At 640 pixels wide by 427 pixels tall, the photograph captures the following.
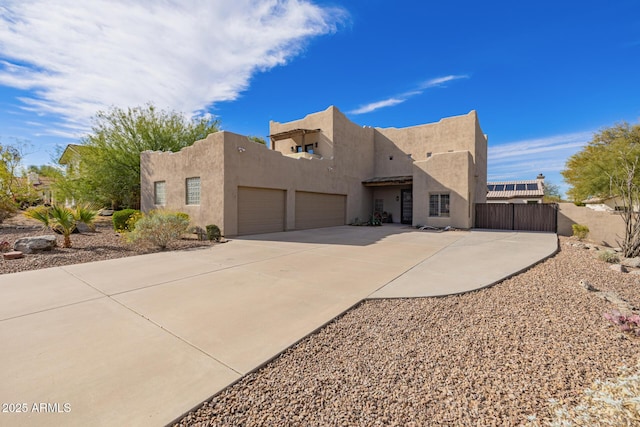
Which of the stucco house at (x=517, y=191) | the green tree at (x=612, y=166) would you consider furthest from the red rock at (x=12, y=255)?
the stucco house at (x=517, y=191)

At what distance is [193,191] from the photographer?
13.6m

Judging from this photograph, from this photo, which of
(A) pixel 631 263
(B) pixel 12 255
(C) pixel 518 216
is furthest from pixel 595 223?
(B) pixel 12 255

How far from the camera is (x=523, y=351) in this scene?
3.00 metres

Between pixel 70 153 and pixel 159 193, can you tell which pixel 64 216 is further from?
pixel 70 153

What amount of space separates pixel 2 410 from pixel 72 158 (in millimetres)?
24449

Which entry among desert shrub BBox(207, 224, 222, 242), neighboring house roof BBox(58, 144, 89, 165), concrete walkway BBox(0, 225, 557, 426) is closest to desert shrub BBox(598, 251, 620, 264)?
concrete walkway BBox(0, 225, 557, 426)

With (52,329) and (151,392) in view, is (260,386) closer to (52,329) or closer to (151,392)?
(151,392)

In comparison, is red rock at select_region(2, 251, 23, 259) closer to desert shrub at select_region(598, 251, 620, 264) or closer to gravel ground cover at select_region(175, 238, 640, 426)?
gravel ground cover at select_region(175, 238, 640, 426)

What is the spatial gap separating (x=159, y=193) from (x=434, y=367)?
16884 mm

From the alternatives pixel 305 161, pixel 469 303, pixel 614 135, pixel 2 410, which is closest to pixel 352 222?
pixel 305 161

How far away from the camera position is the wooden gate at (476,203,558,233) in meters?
15.4

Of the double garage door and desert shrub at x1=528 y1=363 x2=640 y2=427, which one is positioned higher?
the double garage door

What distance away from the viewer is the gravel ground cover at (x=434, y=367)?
212 centimetres

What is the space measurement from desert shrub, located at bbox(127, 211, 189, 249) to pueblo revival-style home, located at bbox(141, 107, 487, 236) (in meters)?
2.73
